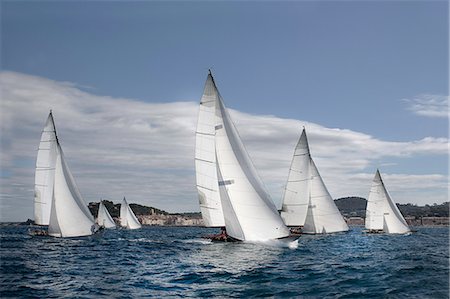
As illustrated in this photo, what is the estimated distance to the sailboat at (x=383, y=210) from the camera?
82.6 metres

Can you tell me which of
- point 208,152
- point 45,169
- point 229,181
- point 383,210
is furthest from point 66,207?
point 383,210

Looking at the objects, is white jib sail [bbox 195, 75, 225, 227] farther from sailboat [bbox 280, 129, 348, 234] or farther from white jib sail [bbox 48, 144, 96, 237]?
sailboat [bbox 280, 129, 348, 234]

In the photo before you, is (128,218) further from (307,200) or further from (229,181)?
(229,181)

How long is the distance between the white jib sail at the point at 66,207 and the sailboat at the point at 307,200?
3146 cm

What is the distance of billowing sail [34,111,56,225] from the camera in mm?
63875

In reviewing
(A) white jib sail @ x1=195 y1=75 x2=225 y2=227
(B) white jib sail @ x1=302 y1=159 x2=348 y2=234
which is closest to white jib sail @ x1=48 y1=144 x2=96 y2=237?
(A) white jib sail @ x1=195 y1=75 x2=225 y2=227

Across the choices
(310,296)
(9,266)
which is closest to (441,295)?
(310,296)

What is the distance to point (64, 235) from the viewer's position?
200 feet

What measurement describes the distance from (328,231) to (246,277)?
5359 cm

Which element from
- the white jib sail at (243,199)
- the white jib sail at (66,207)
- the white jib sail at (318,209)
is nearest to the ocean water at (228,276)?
the white jib sail at (243,199)

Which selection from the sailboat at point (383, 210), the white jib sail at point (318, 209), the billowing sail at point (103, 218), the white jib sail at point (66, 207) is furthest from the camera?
the billowing sail at point (103, 218)

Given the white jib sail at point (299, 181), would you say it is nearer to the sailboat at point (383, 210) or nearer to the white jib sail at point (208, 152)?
the sailboat at point (383, 210)

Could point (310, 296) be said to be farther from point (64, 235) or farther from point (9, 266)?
point (64, 235)

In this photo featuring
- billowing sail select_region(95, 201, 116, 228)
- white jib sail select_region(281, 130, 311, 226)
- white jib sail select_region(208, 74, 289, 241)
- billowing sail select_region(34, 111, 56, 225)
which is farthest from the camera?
billowing sail select_region(95, 201, 116, 228)
